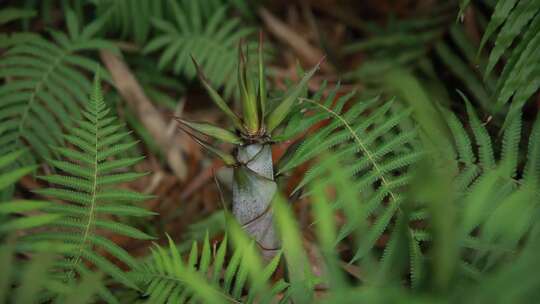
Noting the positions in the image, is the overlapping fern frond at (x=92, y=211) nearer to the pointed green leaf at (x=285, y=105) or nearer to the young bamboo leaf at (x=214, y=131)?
the young bamboo leaf at (x=214, y=131)

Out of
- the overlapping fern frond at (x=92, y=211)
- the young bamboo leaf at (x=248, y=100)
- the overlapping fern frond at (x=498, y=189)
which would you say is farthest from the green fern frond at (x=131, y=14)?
the overlapping fern frond at (x=498, y=189)

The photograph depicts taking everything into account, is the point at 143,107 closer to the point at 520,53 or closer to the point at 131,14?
the point at 131,14

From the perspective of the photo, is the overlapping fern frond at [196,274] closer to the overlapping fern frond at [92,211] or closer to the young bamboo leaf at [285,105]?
the overlapping fern frond at [92,211]

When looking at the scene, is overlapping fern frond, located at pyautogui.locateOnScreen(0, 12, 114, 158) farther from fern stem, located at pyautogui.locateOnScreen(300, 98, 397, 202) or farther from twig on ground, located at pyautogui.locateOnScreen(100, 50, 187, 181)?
fern stem, located at pyautogui.locateOnScreen(300, 98, 397, 202)

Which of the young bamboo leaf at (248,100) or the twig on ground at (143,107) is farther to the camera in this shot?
the twig on ground at (143,107)

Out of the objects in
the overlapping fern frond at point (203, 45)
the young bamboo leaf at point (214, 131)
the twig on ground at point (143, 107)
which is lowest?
the young bamboo leaf at point (214, 131)

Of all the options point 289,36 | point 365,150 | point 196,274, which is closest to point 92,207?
point 196,274

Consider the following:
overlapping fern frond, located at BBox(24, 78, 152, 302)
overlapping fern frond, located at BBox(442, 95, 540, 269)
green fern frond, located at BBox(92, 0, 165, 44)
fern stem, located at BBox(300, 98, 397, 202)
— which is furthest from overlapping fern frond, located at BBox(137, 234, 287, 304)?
green fern frond, located at BBox(92, 0, 165, 44)

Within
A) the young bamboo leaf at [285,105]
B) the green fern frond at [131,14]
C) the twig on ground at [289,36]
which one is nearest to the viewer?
the young bamboo leaf at [285,105]

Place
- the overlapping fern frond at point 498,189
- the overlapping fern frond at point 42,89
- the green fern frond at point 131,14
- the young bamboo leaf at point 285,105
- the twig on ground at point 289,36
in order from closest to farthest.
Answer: the overlapping fern frond at point 498,189, the young bamboo leaf at point 285,105, the overlapping fern frond at point 42,89, the green fern frond at point 131,14, the twig on ground at point 289,36

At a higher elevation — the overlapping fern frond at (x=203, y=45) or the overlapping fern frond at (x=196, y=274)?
the overlapping fern frond at (x=203, y=45)
